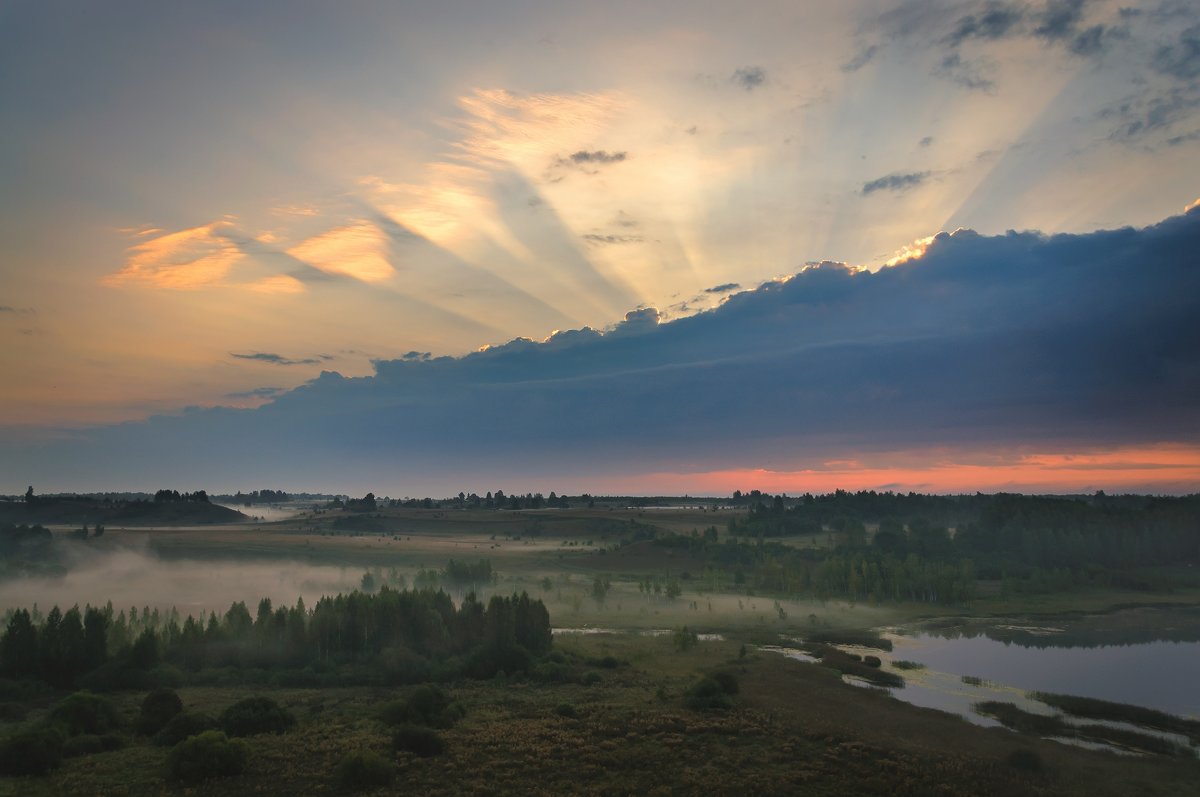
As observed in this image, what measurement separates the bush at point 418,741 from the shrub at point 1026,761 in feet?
158

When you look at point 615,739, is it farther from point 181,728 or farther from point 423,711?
point 181,728

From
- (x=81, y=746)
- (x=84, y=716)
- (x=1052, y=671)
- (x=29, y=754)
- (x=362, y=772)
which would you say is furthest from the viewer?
(x=1052, y=671)

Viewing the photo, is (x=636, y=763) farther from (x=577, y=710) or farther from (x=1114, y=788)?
(x=1114, y=788)

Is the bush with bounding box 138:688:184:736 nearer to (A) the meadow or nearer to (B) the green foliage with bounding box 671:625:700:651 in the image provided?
(A) the meadow

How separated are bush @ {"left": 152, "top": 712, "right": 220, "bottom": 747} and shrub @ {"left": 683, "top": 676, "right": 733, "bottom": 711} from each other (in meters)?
47.2

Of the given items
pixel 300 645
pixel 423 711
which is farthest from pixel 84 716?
pixel 300 645

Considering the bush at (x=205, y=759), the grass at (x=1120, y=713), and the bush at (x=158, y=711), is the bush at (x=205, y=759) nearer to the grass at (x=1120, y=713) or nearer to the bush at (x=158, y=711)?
the bush at (x=158, y=711)

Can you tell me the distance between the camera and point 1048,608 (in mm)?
159250

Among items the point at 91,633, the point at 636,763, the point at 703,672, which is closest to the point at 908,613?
the point at 703,672

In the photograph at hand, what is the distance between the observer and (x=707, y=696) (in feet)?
259

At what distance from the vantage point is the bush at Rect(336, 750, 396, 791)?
5309cm

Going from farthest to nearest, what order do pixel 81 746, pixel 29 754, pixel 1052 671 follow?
pixel 1052 671
pixel 81 746
pixel 29 754

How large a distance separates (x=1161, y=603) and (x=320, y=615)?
18148 centimetres

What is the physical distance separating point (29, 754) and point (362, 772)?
88.8 ft
